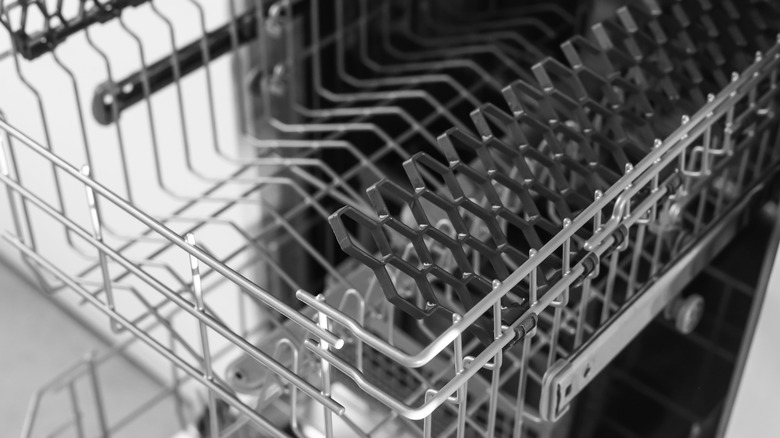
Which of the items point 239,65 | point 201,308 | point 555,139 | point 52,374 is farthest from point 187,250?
point 52,374

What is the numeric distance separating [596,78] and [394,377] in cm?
34

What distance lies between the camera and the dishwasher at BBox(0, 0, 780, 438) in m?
0.56

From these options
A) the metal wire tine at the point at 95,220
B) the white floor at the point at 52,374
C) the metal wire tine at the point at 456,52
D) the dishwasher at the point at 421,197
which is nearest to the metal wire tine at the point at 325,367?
the dishwasher at the point at 421,197

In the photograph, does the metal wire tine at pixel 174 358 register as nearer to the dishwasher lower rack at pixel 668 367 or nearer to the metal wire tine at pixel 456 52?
the dishwasher lower rack at pixel 668 367

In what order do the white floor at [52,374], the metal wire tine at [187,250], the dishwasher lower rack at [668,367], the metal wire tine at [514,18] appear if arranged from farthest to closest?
1. the white floor at [52,374]
2. the metal wire tine at [514,18]
3. the dishwasher lower rack at [668,367]
4. the metal wire tine at [187,250]

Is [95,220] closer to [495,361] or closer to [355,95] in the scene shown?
[495,361]

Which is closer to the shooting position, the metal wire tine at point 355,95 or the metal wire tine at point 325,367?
the metal wire tine at point 325,367

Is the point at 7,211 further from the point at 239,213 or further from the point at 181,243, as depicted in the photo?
the point at 181,243

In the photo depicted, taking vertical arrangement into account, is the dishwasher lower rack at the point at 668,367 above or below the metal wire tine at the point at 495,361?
below

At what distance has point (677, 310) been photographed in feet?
2.54

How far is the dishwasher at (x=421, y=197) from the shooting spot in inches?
21.9

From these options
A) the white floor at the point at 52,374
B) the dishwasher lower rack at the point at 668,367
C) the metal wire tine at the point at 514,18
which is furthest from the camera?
the white floor at the point at 52,374

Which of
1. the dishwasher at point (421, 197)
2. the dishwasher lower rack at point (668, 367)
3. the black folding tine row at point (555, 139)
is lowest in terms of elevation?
the dishwasher lower rack at point (668, 367)

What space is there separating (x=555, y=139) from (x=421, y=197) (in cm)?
9
